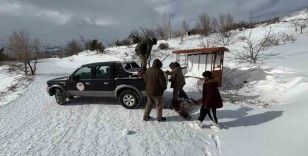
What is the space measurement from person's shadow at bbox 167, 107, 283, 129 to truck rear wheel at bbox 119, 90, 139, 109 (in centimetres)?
155

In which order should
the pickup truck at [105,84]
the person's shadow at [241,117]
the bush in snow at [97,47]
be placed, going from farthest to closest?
the bush in snow at [97,47] → the pickup truck at [105,84] → the person's shadow at [241,117]

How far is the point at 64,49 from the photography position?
58531 mm

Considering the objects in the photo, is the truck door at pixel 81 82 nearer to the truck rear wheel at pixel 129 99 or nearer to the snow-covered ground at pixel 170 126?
the snow-covered ground at pixel 170 126

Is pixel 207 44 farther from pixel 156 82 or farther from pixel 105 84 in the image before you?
pixel 156 82

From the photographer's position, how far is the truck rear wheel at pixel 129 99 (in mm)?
11578

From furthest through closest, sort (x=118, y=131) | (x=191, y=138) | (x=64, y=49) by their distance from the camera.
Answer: (x=64, y=49)
(x=118, y=131)
(x=191, y=138)

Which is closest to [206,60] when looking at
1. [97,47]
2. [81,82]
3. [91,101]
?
[91,101]

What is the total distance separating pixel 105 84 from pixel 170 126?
3391 millimetres

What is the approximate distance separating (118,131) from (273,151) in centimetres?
405

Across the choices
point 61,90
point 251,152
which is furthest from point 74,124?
point 251,152

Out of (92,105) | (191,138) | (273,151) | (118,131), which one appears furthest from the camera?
(92,105)

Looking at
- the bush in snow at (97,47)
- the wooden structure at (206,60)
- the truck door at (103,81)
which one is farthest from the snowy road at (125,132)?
the bush in snow at (97,47)

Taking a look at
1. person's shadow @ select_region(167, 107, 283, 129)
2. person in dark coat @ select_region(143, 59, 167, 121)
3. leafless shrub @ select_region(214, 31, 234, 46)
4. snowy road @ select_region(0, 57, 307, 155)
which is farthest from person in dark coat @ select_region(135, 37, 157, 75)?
leafless shrub @ select_region(214, 31, 234, 46)

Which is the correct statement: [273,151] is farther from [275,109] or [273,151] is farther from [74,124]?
[74,124]
